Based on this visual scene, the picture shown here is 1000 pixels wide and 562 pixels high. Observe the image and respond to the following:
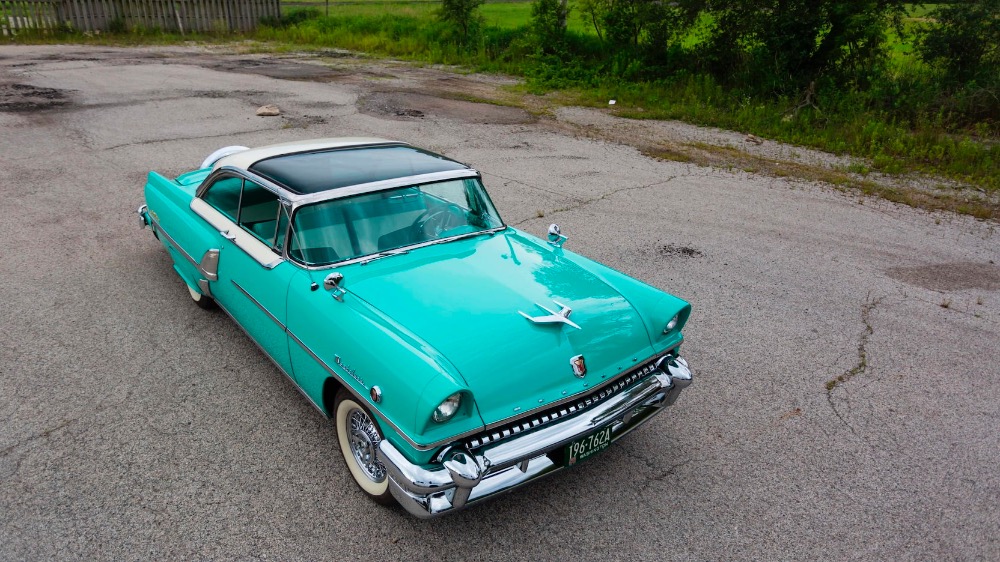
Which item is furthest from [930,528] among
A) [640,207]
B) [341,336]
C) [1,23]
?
[1,23]

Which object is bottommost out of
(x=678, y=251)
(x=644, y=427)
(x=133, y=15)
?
(x=644, y=427)

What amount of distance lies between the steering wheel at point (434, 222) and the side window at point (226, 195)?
4.32 ft

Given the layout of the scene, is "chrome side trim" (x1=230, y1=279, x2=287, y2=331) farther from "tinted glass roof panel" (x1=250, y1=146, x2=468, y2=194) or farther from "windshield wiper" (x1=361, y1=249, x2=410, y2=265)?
"tinted glass roof panel" (x1=250, y1=146, x2=468, y2=194)

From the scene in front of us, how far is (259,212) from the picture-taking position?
416 cm

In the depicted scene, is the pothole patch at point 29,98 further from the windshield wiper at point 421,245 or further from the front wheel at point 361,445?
the front wheel at point 361,445

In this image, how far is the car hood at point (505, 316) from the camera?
2.91 metres

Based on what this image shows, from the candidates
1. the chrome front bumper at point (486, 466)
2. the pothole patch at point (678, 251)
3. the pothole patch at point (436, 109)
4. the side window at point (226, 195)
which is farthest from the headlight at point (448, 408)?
the pothole patch at point (436, 109)

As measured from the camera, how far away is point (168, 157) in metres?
8.86

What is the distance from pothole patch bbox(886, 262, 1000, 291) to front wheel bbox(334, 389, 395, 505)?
5.24 metres

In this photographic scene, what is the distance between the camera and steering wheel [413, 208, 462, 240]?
3961 millimetres

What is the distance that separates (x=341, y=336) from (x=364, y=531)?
94cm

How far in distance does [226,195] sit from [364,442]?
2307 millimetres

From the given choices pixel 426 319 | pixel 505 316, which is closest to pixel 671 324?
pixel 505 316

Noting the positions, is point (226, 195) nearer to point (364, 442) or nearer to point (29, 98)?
point (364, 442)
